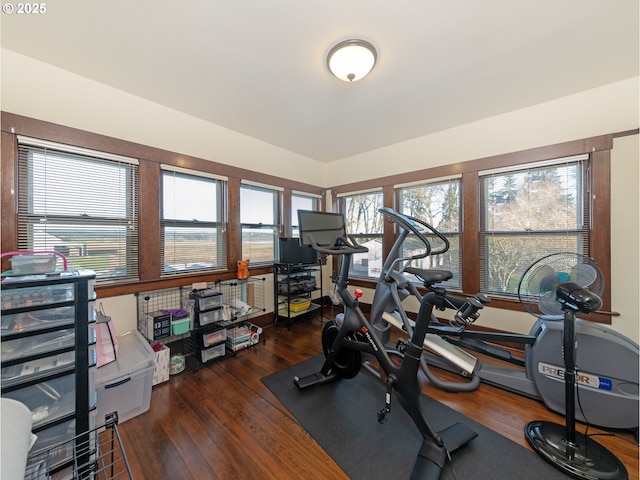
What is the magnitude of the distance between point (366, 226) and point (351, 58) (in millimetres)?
2580

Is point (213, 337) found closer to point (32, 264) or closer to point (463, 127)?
point (32, 264)

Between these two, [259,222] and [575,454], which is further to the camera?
[259,222]

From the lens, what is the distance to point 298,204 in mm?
4160

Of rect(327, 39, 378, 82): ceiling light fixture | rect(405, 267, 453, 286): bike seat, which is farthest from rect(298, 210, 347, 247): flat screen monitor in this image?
rect(327, 39, 378, 82): ceiling light fixture

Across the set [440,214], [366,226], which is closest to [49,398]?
[366,226]

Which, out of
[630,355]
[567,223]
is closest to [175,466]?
[630,355]

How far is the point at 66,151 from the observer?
2.04 m

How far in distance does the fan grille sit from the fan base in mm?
759

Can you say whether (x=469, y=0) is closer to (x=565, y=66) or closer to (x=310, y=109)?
(x=565, y=66)

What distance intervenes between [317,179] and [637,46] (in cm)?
360

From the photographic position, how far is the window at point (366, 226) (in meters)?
3.91

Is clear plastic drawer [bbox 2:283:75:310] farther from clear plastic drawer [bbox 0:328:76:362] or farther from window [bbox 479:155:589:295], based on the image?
window [bbox 479:155:589:295]

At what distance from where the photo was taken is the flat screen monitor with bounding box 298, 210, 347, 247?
6.46ft

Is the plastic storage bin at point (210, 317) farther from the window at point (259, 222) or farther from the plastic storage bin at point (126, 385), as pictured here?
the window at point (259, 222)
